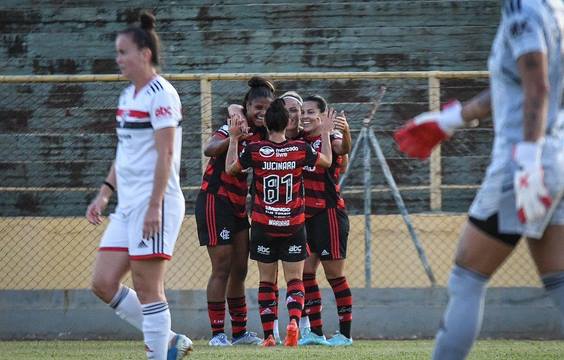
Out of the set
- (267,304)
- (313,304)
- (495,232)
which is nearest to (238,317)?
(267,304)

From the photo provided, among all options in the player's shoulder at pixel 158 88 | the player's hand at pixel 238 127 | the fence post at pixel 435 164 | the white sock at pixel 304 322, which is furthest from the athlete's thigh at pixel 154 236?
the fence post at pixel 435 164

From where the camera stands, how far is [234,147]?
360 inches

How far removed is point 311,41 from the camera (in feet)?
48.0

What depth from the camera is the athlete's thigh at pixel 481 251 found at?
183 inches

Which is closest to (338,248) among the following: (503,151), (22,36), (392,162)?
(392,162)

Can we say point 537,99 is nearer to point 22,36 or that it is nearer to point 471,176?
point 471,176

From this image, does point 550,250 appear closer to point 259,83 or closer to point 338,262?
point 338,262

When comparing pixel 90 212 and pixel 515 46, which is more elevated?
pixel 515 46

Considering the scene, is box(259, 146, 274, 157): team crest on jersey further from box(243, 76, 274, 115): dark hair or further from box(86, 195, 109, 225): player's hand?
box(86, 195, 109, 225): player's hand

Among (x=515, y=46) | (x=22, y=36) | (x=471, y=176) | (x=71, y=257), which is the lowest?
(x=71, y=257)

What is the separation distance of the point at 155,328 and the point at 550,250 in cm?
223

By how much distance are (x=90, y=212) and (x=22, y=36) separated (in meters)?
9.15

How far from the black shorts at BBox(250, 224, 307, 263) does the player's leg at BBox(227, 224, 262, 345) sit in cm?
39

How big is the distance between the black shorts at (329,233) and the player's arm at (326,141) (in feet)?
1.51
